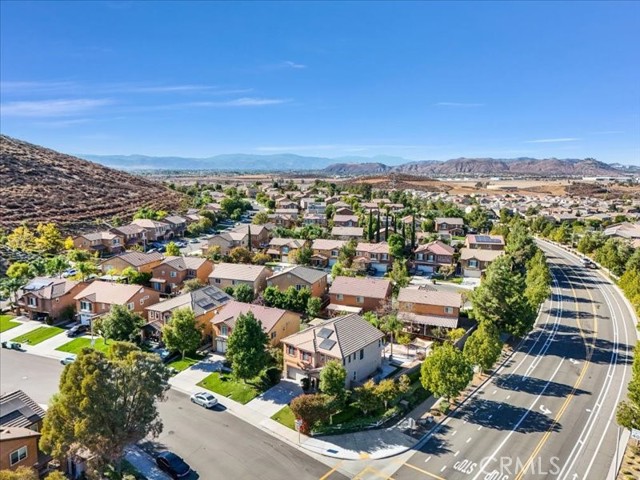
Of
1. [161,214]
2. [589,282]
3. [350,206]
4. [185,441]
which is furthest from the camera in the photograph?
[350,206]

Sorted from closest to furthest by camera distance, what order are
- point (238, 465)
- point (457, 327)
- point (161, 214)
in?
1. point (238, 465)
2. point (457, 327)
3. point (161, 214)

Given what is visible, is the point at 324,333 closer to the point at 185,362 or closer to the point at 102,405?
the point at 185,362

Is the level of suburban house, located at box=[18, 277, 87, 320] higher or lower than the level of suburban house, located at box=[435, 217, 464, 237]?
lower

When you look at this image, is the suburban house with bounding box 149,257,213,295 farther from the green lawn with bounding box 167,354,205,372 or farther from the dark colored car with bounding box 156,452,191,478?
the dark colored car with bounding box 156,452,191,478

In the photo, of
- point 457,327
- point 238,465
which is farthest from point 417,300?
point 238,465

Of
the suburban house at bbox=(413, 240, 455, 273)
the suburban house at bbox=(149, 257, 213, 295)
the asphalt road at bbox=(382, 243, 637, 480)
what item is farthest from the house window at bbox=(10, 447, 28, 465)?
the suburban house at bbox=(413, 240, 455, 273)

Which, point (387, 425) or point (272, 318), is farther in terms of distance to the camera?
point (272, 318)

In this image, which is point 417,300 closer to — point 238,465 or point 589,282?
point 238,465
